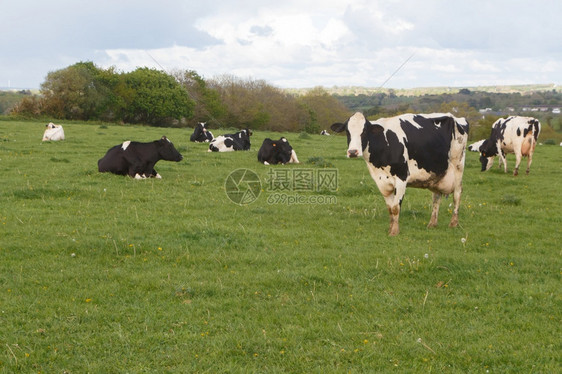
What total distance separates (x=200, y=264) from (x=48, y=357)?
3.04 metres

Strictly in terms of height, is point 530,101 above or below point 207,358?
above

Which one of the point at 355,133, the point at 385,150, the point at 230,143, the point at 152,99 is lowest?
the point at 230,143

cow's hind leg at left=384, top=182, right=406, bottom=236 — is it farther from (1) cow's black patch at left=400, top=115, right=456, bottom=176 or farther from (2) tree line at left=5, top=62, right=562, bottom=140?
(2) tree line at left=5, top=62, right=562, bottom=140

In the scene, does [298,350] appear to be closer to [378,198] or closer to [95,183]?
[378,198]

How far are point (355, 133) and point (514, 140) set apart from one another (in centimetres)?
1200

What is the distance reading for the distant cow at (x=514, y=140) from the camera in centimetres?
1884

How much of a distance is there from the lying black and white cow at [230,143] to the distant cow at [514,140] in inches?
455

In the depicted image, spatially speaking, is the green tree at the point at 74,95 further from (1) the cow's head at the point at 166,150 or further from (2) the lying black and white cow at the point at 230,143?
(1) the cow's head at the point at 166,150

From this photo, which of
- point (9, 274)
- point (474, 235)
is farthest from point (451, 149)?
point (9, 274)

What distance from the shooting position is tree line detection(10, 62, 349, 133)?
5097cm

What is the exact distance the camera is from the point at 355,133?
32.2 feet

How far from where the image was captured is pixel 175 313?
5.93m

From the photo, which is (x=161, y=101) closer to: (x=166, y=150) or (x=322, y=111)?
(x=322, y=111)

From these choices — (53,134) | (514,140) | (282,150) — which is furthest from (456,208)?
(53,134)
